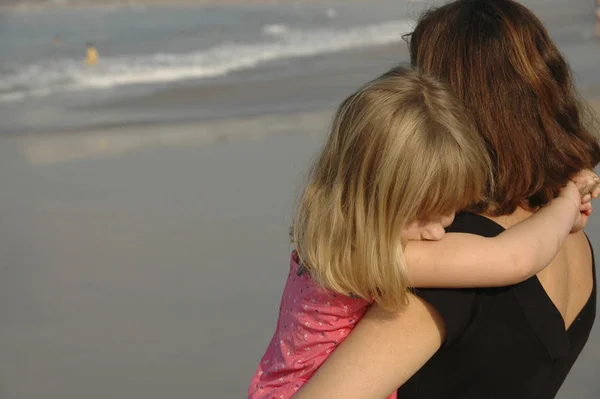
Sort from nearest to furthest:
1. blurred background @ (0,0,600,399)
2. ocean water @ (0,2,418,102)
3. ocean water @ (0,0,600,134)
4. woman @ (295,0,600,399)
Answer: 1. woman @ (295,0,600,399)
2. blurred background @ (0,0,600,399)
3. ocean water @ (0,0,600,134)
4. ocean water @ (0,2,418,102)

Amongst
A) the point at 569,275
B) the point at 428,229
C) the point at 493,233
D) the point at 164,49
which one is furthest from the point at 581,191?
the point at 164,49

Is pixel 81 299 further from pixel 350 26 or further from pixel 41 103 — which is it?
pixel 350 26

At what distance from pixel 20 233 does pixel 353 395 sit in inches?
→ 184

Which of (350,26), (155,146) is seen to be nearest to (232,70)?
(155,146)

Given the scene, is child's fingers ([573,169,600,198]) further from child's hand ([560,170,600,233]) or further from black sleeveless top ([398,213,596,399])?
black sleeveless top ([398,213,596,399])

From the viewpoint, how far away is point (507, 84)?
1.45 metres

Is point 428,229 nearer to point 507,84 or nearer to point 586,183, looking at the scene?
point 507,84

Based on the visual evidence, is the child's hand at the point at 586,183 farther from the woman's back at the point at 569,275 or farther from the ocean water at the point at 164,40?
the ocean water at the point at 164,40

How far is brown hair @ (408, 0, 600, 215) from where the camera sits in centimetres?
145

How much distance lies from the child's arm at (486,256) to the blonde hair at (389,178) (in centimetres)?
4

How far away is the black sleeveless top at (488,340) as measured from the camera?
4.56 feet

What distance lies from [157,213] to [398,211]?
4485mm

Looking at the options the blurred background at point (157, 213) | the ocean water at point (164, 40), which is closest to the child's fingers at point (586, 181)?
the blurred background at point (157, 213)

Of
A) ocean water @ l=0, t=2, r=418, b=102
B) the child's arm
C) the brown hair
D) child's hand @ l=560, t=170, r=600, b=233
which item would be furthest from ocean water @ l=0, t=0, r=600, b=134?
the child's arm
